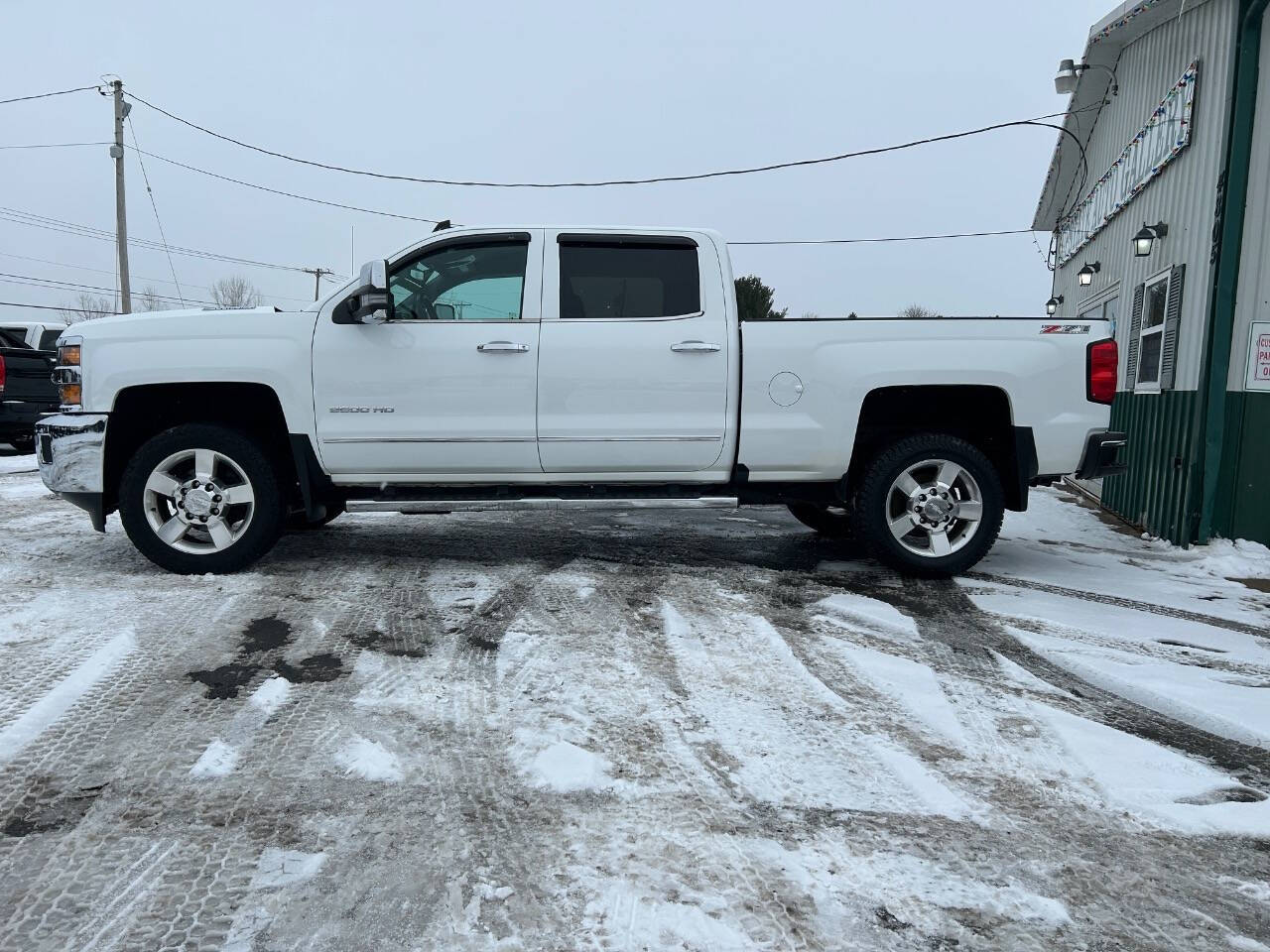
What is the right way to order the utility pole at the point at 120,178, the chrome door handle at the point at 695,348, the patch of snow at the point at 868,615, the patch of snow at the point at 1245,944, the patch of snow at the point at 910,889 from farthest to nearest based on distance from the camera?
the utility pole at the point at 120,178
the chrome door handle at the point at 695,348
the patch of snow at the point at 868,615
the patch of snow at the point at 910,889
the patch of snow at the point at 1245,944

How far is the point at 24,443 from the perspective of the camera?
41.4 feet

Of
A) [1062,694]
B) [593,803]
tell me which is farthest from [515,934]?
[1062,694]

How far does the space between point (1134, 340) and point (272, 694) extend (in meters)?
9.43

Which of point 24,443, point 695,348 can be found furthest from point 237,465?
point 24,443

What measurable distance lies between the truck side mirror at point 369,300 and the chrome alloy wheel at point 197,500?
1091 mm

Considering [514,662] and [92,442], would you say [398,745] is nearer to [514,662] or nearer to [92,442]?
[514,662]

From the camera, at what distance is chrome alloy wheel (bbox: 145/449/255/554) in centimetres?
501

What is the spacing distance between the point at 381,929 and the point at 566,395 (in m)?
3.48

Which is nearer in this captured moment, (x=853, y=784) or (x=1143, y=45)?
(x=853, y=784)

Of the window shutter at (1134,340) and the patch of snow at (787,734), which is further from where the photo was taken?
the window shutter at (1134,340)

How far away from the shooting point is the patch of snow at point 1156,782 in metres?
2.46

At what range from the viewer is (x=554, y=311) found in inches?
202

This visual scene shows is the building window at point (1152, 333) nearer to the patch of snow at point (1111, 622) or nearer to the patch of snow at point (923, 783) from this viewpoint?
the patch of snow at point (1111, 622)

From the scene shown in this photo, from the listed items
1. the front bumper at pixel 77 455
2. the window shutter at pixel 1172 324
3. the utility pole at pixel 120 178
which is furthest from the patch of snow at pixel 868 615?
the utility pole at pixel 120 178
